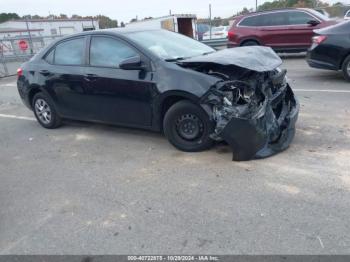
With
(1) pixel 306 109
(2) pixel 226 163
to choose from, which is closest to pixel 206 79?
(2) pixel 226 163

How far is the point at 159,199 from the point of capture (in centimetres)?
404

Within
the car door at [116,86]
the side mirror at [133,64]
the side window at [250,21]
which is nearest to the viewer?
the side mirror at [133,64]

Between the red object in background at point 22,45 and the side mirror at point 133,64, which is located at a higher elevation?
the side mirror at point 133,64

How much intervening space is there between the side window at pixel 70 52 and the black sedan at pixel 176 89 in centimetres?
2

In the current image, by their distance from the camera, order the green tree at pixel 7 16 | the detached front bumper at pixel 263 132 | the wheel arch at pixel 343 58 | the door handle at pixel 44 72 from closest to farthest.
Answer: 1. the detached front bumper at pixel 263 132
2. the door handle at pixel 44 72
3. the wheel arch at pixel 343 58
4. the green tree at pixel 7 16

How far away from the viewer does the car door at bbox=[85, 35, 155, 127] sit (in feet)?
17.5

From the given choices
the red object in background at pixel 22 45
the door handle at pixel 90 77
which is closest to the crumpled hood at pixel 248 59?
the door handle at pixel 90 77

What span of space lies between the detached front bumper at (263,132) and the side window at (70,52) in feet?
9.34

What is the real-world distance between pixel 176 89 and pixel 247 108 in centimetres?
95

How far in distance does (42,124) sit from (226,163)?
3919mm

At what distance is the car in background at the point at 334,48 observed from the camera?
875cm

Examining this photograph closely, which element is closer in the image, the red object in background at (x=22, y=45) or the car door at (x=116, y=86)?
the car door at (x=116, y=86)

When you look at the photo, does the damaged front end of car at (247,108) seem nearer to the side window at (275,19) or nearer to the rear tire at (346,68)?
the rear tire at (346,68)

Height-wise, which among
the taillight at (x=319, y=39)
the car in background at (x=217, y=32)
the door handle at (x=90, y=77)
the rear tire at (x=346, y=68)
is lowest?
the car in background at (x=217, y=32)
